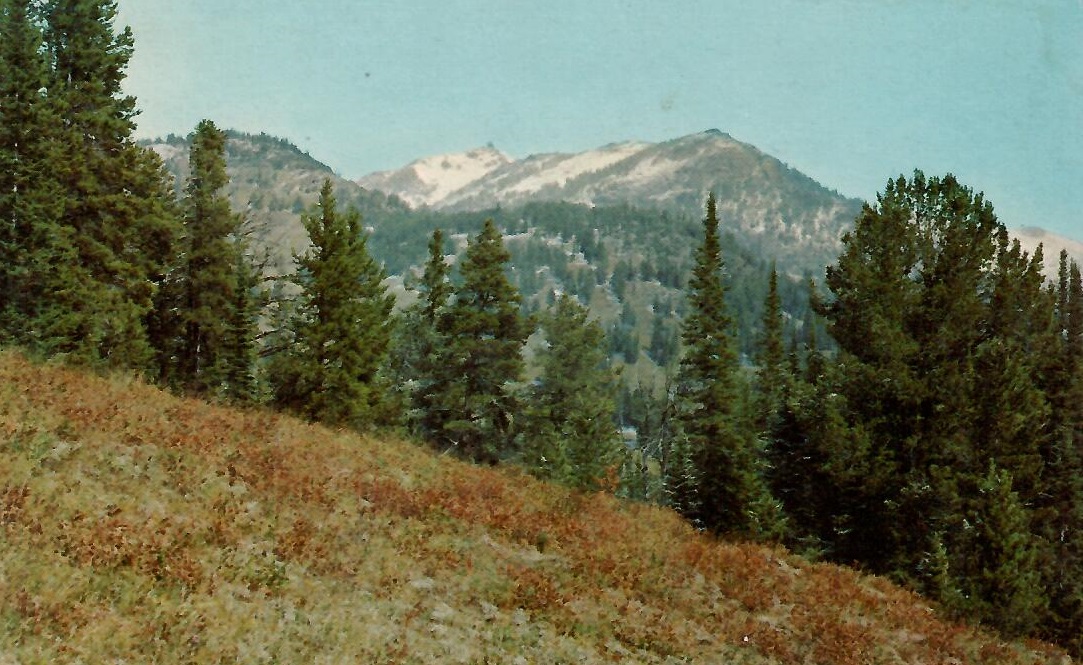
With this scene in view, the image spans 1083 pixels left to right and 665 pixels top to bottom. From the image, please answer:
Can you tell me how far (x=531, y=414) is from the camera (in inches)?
1743

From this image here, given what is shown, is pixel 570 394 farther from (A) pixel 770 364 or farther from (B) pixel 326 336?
(B) pixel 326 336

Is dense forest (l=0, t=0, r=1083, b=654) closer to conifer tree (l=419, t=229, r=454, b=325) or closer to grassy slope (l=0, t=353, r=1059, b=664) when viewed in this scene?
conifer tree (l=419, t=229, r=454, b=325)

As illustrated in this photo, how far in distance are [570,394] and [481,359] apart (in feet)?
38.4

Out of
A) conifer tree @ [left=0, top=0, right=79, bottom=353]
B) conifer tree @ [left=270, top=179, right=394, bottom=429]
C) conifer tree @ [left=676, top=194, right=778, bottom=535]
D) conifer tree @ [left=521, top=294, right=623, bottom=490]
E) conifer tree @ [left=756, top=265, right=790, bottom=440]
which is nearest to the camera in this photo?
conifer tree @ [left=0, top=0, right=79, bottom=353]

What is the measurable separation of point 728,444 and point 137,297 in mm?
32981

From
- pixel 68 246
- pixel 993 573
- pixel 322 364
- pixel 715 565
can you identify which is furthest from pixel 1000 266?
pixel 68 246

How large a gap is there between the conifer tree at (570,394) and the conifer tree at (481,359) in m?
4.28

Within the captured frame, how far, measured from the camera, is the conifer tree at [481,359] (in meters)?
41.3

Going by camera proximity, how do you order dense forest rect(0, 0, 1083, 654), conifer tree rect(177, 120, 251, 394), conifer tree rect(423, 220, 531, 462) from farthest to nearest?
conifer tree rect(423, 220, 531, 462), conifer tree rect(177, 120, 251, 394), dense forest rect(0, 0, 1083, 654)

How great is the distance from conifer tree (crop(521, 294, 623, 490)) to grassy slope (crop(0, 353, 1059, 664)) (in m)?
24.4

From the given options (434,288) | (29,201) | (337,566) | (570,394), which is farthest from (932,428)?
(29,201)

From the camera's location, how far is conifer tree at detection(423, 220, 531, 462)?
41.3 meters

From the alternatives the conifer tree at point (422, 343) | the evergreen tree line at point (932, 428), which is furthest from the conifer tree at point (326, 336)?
the evergreen tree line at point (932, 428)

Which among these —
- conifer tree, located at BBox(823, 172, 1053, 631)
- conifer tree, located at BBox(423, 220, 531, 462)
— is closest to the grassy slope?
conifer tree, located at BBox(823, 172, 1053, 631)
